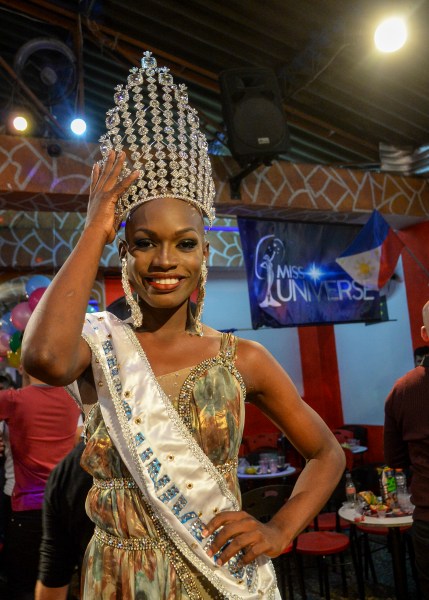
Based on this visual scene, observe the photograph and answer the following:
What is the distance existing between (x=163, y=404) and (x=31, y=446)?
2368 mm

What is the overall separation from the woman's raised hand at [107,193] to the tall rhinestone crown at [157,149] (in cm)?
5

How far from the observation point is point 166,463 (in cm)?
114

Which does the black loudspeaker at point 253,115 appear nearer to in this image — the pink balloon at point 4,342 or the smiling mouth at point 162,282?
the pink balloon at point 4,342

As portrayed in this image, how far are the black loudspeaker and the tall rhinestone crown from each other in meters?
3.29

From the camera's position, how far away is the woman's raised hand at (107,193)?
3.65 feet

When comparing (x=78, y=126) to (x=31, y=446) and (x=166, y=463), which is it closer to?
(x=31, y=446)

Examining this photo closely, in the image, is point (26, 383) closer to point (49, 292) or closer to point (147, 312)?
point (147, 312)

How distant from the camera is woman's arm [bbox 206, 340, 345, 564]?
3.84 ft

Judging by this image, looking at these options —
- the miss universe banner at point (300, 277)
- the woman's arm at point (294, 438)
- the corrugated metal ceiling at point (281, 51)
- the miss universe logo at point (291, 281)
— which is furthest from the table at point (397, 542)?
the corrugated metal ceiling at point (281, 51)

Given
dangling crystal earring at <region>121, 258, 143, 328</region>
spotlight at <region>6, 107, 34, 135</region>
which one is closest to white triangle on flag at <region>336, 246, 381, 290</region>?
spotlight at <region>6, 107, 34, 135</region>

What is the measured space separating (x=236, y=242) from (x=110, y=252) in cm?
196

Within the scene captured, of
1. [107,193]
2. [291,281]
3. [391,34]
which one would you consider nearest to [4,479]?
[291,281]

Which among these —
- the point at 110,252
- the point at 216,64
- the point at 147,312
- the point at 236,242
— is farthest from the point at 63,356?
the point at 236,242

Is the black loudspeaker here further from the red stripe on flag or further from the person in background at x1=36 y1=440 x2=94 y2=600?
the person in background at x1=36 y1=440 x2=94 y2=600
